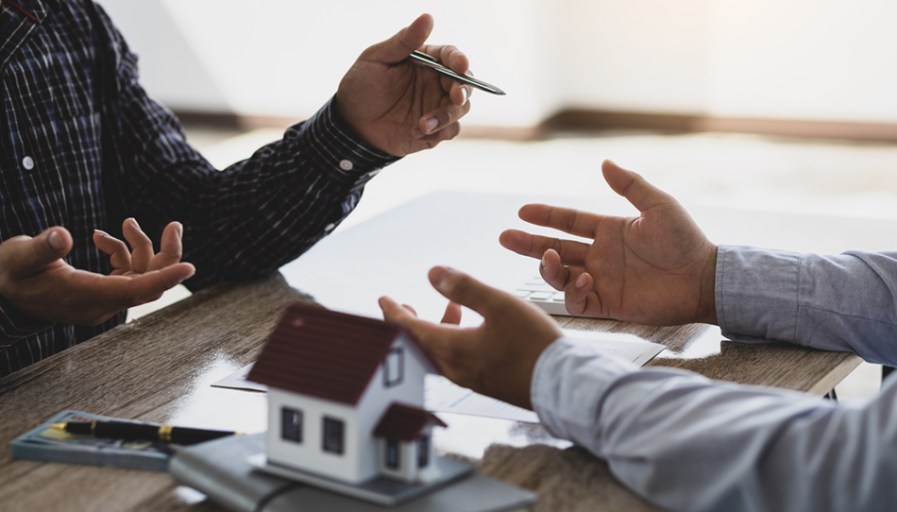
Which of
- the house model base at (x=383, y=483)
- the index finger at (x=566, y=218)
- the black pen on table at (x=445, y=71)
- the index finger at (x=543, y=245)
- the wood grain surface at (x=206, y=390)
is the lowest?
the wood grain surface at (x=206, y=390)

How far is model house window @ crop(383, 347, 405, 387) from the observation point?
2.47 ft

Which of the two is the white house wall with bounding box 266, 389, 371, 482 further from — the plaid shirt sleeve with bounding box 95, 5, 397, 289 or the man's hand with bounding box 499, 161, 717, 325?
the plaid shirt sleeve with bounding box 95, 5, 397, 289

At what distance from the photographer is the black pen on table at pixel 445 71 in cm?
132

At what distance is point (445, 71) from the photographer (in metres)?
1.34

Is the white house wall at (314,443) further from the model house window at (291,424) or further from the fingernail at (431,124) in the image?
the fingernail at (431,124)

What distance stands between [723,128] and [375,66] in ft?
15.6

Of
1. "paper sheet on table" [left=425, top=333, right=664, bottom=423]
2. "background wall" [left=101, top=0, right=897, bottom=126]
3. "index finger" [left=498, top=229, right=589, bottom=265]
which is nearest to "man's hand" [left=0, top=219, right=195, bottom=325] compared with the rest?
"paper sheet on table" [left=425, top=333, right=664, bottom=423]

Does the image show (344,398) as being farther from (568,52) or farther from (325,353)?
(568,52)

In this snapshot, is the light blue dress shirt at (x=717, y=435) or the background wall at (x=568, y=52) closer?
the light blue dress shirt at (x=717, y=435)

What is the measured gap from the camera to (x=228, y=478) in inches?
31.2

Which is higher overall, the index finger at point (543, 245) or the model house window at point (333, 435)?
the index finger at point (543, 245)

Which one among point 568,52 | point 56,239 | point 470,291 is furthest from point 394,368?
point 568,52

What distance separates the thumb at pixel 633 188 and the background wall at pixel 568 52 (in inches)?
187

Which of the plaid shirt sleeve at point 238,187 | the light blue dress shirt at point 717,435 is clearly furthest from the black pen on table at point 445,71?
the light blue dress shirt at point 717,435
